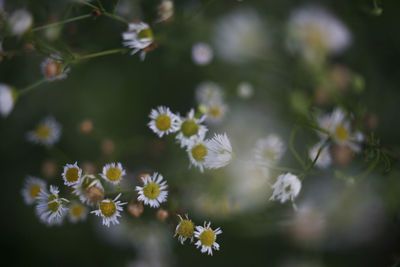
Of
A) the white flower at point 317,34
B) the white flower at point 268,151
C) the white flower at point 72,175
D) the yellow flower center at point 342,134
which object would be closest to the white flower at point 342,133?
the yellow flower center at point 342,134

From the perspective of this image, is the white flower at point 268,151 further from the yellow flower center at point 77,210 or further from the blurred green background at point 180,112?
Answer: the yellow flower center at point 77,210

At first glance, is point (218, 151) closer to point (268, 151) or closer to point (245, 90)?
point (268, 151)

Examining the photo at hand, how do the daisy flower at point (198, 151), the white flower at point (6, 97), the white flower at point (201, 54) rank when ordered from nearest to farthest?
the daisy flower at point (198, 151)
the white flower at point (6, 97)
the white flower at point (201, 54)

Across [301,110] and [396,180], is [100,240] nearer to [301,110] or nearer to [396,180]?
[301,110]

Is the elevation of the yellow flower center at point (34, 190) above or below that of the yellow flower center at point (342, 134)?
below

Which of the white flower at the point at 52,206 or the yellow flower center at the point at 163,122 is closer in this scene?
the white flower at the point at 52,206

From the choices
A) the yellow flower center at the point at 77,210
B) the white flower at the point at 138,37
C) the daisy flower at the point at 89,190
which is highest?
the white flower at the point at 138,37
